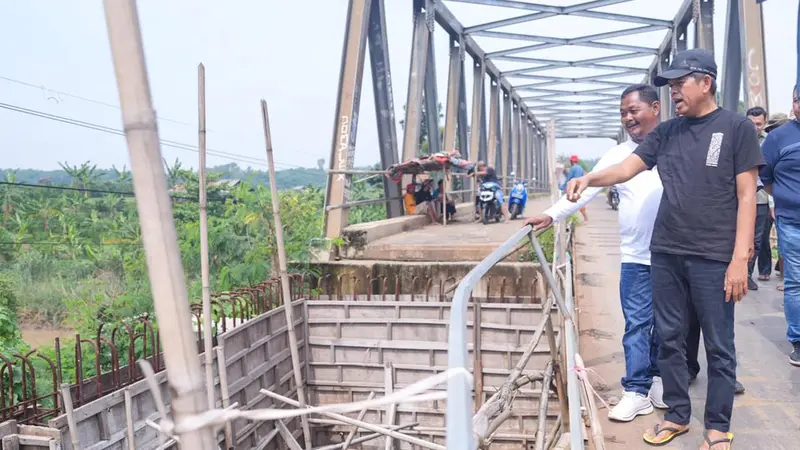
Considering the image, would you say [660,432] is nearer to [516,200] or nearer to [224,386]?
[224,386]

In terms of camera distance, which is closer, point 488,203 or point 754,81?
point 754,81

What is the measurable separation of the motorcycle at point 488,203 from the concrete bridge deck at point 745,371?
5.54 meters

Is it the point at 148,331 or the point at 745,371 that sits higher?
the point at 745,371

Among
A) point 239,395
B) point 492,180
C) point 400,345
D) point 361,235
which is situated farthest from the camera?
point 492,180

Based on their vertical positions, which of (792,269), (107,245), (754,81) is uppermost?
(754,81)

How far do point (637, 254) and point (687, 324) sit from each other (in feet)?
1.49

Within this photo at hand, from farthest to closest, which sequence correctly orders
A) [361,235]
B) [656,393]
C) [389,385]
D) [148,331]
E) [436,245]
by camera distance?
[361,235] → [436,245] → [148,331] → [389,385] → [656,393]

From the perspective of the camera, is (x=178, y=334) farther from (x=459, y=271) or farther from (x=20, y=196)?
(x=20, y=196)

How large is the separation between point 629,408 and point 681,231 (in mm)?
983

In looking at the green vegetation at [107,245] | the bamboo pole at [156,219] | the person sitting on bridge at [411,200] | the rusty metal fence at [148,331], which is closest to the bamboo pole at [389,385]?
the rusty metal fence at [148,331]

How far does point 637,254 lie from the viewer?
120 inches

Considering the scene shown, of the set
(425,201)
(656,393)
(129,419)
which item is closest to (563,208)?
(656,393)

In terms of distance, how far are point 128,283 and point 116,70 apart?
938 cm

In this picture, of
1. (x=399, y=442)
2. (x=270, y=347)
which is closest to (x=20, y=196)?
(x=270, y=347)
